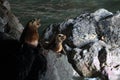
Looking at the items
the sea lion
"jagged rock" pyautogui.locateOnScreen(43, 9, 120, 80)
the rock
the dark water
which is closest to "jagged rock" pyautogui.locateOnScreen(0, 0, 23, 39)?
the sea lion

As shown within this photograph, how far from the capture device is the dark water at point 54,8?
55.0 ft

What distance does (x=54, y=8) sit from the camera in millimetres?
18328

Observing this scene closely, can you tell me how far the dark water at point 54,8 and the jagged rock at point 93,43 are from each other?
13.4 feet

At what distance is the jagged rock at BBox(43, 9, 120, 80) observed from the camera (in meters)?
10.6

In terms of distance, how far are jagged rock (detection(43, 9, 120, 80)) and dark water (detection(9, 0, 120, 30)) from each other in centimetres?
408

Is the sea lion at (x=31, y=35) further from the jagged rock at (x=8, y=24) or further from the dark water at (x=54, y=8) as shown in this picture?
the dark water at (x=54, y=8)

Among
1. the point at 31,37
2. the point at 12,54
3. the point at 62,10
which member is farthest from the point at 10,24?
the point at 62,10

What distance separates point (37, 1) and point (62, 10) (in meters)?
2.31

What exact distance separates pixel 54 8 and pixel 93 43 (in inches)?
297

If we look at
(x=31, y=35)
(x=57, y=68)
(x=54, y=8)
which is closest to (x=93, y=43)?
(x=57, y=68)

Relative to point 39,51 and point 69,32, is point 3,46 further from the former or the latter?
point 69,32

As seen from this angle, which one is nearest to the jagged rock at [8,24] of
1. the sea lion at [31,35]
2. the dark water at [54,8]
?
the sea lion at [31,35]

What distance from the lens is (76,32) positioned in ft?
37.4

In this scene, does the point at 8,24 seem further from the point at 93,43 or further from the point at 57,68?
the point at 93,43
